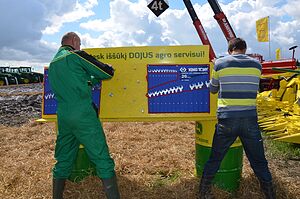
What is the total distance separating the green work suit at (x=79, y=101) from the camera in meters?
3.48

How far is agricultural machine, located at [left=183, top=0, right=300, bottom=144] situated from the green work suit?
1.90 metres

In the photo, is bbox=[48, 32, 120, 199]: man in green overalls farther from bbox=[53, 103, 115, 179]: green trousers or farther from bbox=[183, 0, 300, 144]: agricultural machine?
bbox=[183, 0, 300, 144]: agricultural machine

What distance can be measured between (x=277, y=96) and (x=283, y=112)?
1714mm

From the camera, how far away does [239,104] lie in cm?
354

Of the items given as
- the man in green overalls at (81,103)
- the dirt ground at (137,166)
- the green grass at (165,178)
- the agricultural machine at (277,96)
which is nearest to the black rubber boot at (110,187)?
the man in green overalls at (81,103)

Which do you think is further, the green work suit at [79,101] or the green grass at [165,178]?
the green grass at [165,178]

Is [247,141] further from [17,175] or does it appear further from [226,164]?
[17,175]

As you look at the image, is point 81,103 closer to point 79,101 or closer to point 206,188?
point 79,101

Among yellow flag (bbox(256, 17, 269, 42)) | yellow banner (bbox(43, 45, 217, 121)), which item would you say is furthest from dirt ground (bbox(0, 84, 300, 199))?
yellow flag (bbox(256, 17, 269, 42))

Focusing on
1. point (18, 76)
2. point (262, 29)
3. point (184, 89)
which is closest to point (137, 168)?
point (184, 89)

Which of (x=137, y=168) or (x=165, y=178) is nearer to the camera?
(x=165, y=178)

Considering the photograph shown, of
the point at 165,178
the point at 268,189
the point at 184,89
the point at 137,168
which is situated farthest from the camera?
the point at 137,168

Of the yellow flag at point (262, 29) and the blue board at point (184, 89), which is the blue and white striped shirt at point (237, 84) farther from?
the yellow flag at point (262, 29)

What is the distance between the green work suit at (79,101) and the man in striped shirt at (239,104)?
120cm
